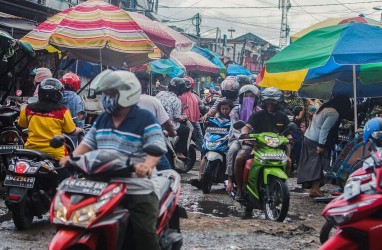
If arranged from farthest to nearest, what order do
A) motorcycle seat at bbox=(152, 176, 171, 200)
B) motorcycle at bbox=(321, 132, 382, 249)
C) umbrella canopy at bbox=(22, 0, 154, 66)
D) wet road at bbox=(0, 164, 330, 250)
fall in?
umbrella canopy at bbox=(22, 0, 154, 66)
wet road at bbox=(0, 164, 330, 250)
motorcycle seat at bbox=(152, 176, 171, 200)
motorcycle at bbox=(321, 132, 382, 249)

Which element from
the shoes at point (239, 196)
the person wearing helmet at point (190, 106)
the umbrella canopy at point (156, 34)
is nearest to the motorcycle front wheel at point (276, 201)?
the shoes at point (239, 196)

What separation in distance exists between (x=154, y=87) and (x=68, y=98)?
14.6 meters

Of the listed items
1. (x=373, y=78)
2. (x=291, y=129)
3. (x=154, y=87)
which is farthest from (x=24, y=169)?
(x=154, y=87)

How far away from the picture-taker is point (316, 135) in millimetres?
9633

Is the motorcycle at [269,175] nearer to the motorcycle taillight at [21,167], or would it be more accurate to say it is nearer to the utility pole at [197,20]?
the motorcycle taillight at [21,167]

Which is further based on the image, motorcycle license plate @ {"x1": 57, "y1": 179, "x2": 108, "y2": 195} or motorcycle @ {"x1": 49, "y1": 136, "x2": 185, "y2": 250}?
motorcycle license plate @ {"x1": 57, "y1": 179, "x2": 108, "y2": 195}

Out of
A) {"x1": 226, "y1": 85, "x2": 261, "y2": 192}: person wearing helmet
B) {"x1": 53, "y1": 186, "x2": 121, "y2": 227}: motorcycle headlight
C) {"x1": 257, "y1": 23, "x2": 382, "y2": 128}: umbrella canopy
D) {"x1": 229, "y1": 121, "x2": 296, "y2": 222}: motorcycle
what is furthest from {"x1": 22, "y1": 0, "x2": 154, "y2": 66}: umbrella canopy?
{"x1": 53, "y1": 186, "x2": 121, "y2": 227}: motorcycle headlight

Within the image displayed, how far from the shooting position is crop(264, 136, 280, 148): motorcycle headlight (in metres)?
7.39

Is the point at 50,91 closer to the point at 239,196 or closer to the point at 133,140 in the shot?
the point at 133,140

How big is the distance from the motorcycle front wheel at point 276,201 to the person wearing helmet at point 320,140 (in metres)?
2.18

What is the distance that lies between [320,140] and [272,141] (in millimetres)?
2249

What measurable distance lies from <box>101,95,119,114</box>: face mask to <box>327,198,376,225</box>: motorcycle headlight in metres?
1.65

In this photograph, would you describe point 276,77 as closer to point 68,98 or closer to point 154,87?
point 68,98

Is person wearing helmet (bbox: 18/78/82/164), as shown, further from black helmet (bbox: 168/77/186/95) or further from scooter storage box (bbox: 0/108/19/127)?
black helmet (bbox: 168/77/186/95)
